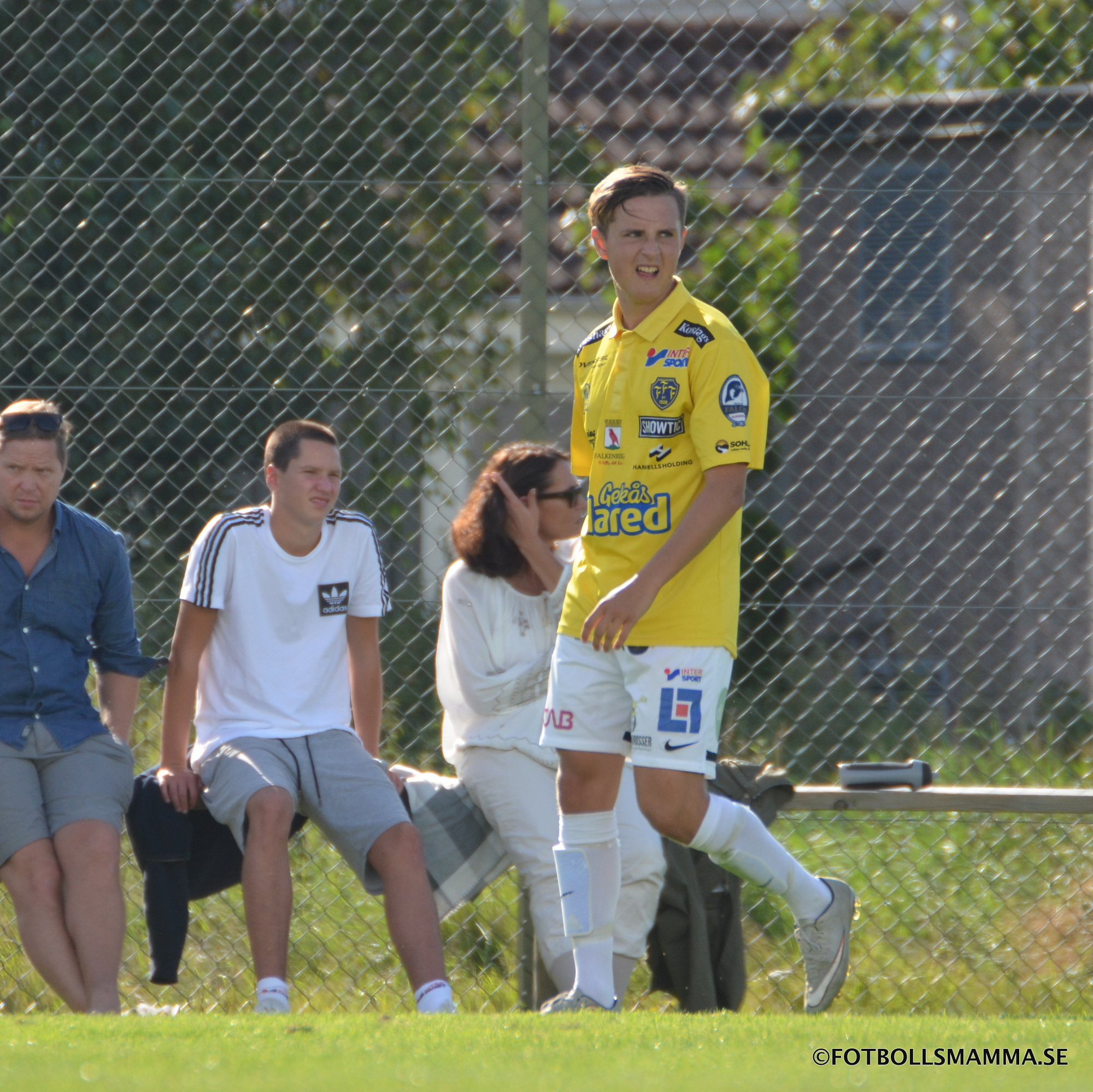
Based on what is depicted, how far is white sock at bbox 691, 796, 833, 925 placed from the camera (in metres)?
3.11

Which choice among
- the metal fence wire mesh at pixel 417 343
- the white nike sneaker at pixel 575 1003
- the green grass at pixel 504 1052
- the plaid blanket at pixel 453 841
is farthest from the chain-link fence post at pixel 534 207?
the green grass at pixel 504 1052

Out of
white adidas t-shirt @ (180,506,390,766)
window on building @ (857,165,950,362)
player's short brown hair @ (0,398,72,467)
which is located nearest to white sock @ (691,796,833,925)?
white adidas t-shirt @ (180,506,390,766)

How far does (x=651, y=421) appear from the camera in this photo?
3121mm

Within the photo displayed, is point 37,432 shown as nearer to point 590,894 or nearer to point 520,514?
point 520,514

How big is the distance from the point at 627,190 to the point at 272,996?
199 centimetres

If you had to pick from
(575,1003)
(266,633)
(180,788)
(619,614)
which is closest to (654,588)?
(619,614)

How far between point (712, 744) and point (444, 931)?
1493 mm

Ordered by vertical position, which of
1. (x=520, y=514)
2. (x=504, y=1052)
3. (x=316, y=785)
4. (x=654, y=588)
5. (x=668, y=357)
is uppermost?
(x=668, y=357)

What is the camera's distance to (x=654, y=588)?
290 cm

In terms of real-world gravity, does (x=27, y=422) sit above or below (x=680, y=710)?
above

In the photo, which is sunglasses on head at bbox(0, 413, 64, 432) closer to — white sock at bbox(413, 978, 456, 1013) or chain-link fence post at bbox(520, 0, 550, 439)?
chain-link fence post at bbox(520, 0, 550, 439)

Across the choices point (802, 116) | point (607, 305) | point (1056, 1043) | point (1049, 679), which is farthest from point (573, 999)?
point (802, 116)

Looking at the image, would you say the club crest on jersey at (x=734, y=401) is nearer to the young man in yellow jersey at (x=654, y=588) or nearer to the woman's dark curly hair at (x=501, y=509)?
the young man in yellow jersey at (x=654, y=588)

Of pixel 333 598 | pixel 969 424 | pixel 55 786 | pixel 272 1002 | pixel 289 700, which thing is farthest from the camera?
pixel 969 424
